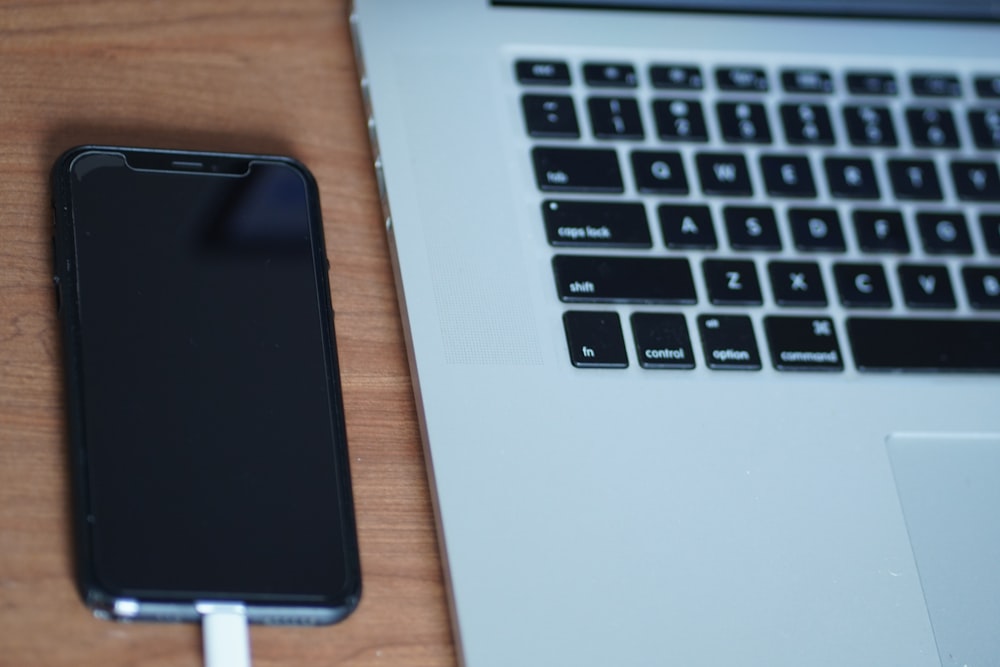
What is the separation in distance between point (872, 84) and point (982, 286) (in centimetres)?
11

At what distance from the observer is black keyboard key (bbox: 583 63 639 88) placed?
50 cm

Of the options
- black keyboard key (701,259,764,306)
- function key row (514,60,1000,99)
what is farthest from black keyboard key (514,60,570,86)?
black keyboard key (701,259,764,306)

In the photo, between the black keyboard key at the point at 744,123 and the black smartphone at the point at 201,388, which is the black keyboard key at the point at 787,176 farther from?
the black smartphone at the point at 201,388

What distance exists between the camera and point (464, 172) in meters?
0.46

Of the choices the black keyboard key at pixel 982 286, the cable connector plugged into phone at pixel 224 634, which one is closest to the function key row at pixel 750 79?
the black keyboard key at pixel 982 286

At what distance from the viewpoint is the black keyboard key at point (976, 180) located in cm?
53

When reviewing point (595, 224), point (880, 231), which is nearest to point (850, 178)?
point (880, 231)

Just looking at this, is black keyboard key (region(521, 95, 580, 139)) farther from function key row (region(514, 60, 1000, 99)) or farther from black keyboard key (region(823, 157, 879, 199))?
black keyboard key (region(823, 157, 879, 199))

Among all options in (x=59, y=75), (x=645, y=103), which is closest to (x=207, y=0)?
(x=59, y=75)

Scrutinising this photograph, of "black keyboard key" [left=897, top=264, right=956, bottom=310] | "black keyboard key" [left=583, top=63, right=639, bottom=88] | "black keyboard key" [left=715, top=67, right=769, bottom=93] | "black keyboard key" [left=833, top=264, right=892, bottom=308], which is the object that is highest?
"black keyboard key" [left=583, top=63, right=639, bottom=88]

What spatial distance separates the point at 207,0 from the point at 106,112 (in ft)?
0.27

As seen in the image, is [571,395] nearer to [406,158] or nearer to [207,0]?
[406,158]

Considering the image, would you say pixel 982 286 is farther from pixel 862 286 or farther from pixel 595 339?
pixel 595 339

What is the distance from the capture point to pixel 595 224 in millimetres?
459
